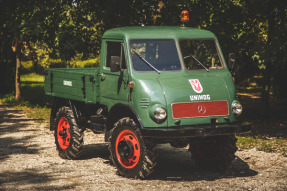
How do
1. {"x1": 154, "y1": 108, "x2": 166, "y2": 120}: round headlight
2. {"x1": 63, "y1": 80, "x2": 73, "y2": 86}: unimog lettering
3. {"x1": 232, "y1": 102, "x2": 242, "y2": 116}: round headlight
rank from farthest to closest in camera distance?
{"x1": 63, "y1": 80, "x2": 73, "y2": 86}: unimog lettering
{"x1": 232, "y1": 102, "x2": 242, "y2": 116}: round headlight
{"x1": 154, "y1": 108, "x2": 166, "y2": 120}: round headlight

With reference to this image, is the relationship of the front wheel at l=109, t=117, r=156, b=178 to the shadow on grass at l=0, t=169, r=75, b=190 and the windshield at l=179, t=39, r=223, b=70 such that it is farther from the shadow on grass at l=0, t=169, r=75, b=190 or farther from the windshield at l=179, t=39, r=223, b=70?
the windshield at l=179, t=39, r=223, b=70

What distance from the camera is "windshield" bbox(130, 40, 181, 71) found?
26.2ft

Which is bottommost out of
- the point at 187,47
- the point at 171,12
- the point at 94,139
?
the point at 94,139

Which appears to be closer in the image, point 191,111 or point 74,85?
point 191,111

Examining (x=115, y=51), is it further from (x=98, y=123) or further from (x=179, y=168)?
(x=179, y=168)

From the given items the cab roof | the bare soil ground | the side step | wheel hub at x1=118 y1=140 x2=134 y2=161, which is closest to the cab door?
the cab roof

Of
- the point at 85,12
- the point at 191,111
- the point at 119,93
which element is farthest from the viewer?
the point at 85,12

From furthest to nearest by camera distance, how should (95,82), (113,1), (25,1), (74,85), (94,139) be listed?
(25,1) → (113,1) → (94,139) → (74,85) → (95,82)

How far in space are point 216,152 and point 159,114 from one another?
67.8 inches

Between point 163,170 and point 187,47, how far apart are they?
2224 mm

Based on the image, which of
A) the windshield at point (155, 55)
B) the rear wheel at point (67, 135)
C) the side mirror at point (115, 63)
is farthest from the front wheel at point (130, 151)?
the rear wheel at point (67, 135)

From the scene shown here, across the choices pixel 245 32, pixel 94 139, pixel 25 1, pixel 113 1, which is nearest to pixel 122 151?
pixel 94 139

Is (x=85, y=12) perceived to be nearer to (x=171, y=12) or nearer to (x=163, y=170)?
(x=171, y=12)

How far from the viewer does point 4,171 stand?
8.45m
